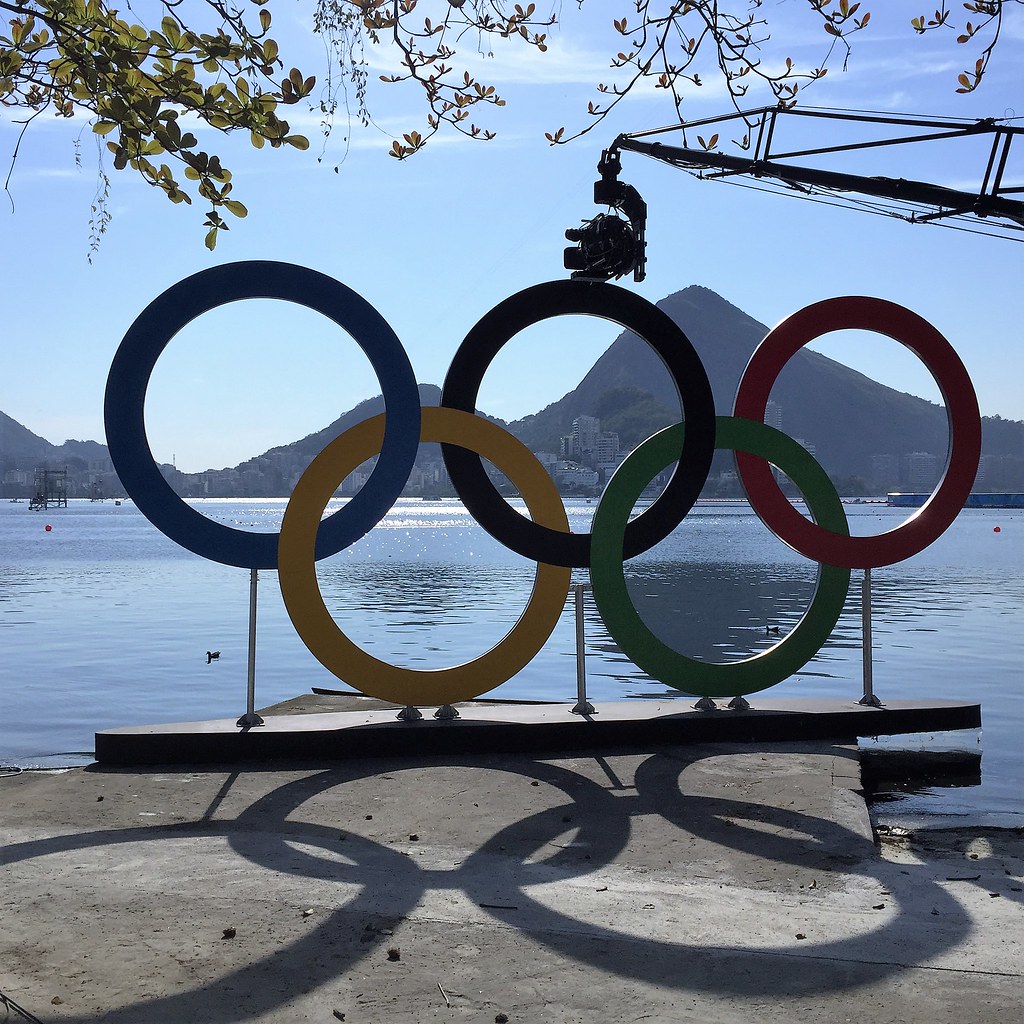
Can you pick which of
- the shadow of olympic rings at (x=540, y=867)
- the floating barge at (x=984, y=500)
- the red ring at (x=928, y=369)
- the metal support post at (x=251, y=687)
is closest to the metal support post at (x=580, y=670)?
the shadow of olympic rings at (x=540, y=867)

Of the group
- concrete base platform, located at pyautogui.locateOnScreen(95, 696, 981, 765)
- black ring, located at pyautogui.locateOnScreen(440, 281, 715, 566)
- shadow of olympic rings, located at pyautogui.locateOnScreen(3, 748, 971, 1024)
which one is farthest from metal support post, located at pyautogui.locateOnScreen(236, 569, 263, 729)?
black ring, located at pyautogui.locateOnScreen(440, 281, 715, 566)

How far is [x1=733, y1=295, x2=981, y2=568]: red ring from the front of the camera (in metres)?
9.00

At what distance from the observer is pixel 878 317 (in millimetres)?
9219

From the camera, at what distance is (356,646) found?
8469 mm

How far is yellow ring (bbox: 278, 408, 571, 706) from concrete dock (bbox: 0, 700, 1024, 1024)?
3.06 feet

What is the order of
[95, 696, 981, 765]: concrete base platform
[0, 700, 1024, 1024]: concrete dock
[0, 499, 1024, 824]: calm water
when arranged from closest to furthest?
[0, 700, 1024, 1024]: concrete dock → [95, 696, 981, 765]: concrete base platform → [0, 499, 1024, 824]: calm water

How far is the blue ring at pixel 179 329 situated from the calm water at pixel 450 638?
476 centimetres

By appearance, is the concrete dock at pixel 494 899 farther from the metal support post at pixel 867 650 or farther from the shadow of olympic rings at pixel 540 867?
the metal support post at pixel 867 650

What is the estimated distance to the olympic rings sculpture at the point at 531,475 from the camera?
26.6ft

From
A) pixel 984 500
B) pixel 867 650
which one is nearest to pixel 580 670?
pixel 867 650

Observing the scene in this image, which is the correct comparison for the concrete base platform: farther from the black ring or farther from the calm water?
the black ring

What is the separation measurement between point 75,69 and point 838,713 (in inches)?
281

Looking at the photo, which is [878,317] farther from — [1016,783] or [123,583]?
[123,583]

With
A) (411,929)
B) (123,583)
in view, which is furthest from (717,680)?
(123,583)
